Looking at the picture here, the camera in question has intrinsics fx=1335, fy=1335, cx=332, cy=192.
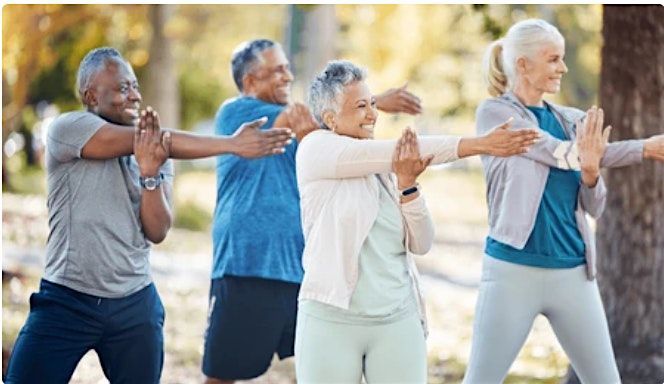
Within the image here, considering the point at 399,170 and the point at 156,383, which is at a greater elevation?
the point at 399,170

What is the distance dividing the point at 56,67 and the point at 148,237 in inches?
808

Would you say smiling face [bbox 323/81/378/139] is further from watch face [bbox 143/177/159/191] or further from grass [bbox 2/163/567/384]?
grass [bbox 2/163/567/384]

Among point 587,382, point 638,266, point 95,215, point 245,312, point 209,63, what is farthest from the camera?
point 209,63

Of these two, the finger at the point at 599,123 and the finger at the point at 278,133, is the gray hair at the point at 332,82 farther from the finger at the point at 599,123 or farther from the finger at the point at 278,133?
the finger at the point at 599,123

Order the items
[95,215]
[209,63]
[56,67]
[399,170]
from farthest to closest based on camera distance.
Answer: [209,63], [56,67], [95,215], [399,170]

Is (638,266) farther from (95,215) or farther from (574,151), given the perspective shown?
(95,215)

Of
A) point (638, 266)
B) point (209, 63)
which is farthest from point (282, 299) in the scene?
point (209, 63)

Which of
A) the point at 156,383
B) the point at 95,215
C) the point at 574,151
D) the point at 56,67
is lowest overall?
the point at 156,383

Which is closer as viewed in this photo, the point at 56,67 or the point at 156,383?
the point at 156,383

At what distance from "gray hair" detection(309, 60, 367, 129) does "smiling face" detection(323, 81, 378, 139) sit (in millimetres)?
17

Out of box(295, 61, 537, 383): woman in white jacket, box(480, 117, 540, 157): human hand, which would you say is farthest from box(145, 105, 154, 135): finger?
box(480, 117, 540, 157): human hand

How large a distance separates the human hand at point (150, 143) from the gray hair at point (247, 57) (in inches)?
49.9

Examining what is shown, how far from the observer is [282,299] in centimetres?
605

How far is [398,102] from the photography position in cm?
588
